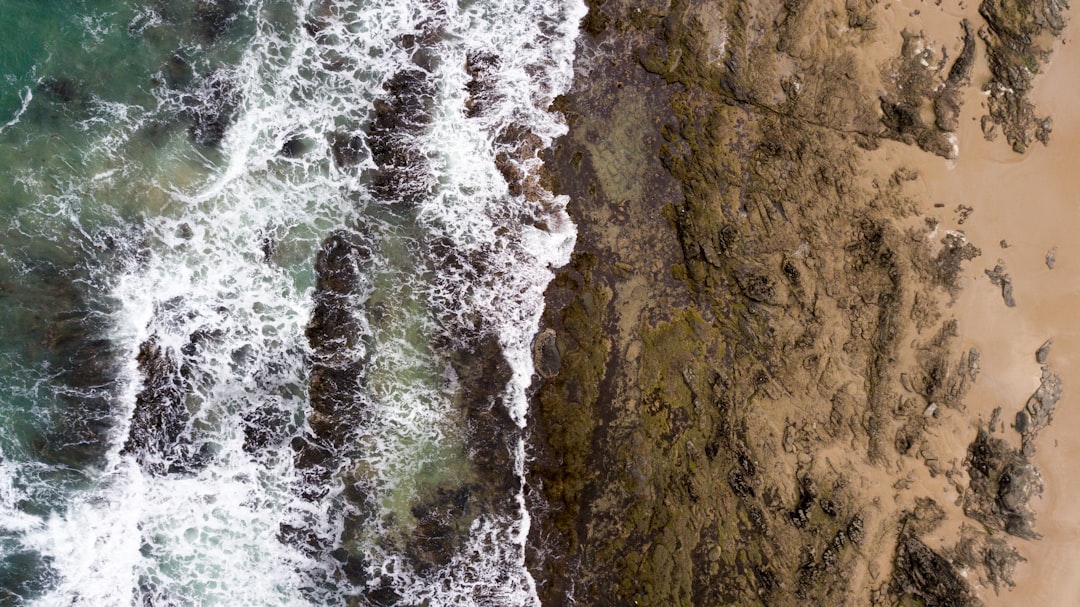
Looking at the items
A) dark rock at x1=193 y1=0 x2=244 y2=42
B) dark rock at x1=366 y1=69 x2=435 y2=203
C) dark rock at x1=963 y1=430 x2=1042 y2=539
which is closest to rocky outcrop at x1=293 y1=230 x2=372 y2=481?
dark rock at x1=366 y1=69 x2=435 y2=203

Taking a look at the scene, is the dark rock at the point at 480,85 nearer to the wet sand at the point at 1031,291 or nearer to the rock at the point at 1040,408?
the wet sand at the point at 1031,291

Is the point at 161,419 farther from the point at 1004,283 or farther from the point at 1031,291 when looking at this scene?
the point at 1031,291

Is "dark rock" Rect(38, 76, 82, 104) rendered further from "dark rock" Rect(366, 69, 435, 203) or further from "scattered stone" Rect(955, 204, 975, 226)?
"scattered stone" Rect(955, 204, 975, 226)

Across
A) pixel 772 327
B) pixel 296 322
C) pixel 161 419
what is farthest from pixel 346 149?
pixel 772 327

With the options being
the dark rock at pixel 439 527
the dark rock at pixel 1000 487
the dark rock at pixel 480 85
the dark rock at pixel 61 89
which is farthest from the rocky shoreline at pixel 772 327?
the dark rock at pixel 61 89

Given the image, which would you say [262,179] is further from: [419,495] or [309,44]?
[419,495]

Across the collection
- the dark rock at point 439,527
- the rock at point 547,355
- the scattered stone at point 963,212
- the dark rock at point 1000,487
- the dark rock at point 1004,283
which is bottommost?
the dark rock at point 439,527
